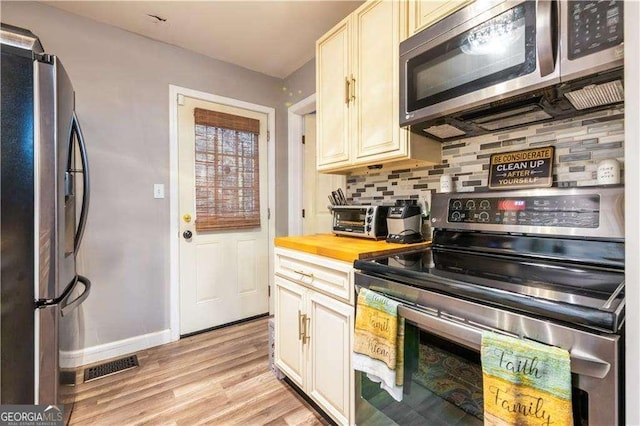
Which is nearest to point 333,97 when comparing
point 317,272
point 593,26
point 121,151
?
point 317,272

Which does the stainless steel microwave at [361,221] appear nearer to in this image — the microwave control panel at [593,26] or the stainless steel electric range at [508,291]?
the stainless steel electric range at [508,291]

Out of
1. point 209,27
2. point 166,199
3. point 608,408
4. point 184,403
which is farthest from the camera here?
point 166,199

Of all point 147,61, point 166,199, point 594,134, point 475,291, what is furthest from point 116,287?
point 594,134

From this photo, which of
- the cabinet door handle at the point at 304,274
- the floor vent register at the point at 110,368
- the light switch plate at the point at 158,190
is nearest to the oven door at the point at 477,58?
the cabinet door handle at the point at 304,274

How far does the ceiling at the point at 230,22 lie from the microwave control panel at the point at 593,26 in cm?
133

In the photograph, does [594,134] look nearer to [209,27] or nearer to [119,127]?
[209,27]

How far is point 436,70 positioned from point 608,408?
46.6 inches

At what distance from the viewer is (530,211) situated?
3.78ft

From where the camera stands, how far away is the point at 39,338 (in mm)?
1144

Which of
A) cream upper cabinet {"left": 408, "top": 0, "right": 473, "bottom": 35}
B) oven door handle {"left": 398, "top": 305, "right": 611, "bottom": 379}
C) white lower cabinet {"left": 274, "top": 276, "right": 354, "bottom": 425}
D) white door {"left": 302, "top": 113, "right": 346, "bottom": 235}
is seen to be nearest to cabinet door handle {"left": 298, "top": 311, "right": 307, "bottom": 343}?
white lower cabinet {"left": 274, "top": 276, "right": 354, "bottom": 425}

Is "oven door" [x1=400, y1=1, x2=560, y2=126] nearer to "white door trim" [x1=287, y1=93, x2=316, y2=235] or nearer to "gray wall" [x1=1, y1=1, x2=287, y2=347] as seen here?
"white door trim" [x1=287, y1=93, x2=316, y2=235]

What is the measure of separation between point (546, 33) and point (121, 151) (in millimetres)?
2450

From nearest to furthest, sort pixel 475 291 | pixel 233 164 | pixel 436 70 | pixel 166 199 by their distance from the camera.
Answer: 1. pixel 475 291
2. pixel 436 70
3. pixel 166 199
4. pixel 233 164

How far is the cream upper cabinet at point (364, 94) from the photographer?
1418 millimetres
